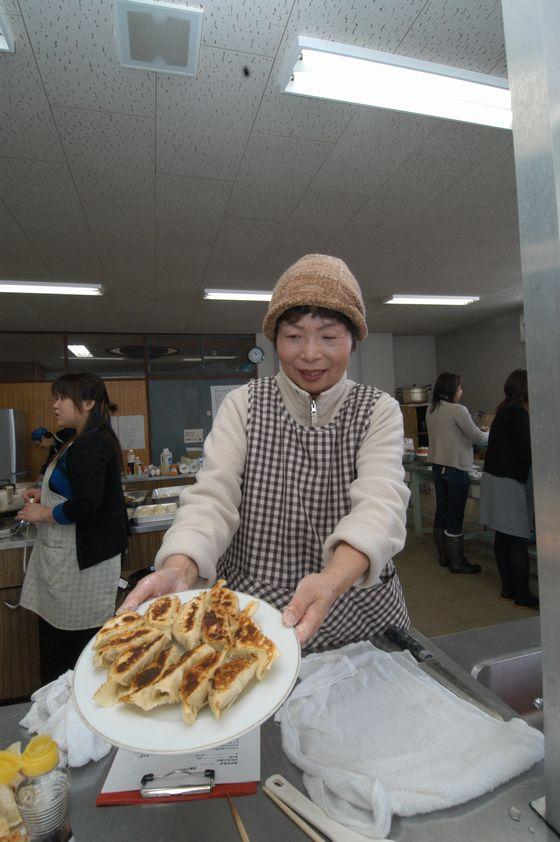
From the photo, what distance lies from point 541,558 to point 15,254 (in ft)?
15.6

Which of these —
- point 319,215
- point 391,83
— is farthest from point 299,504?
point 319,215

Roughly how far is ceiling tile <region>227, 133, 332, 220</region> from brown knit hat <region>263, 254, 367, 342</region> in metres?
1.91

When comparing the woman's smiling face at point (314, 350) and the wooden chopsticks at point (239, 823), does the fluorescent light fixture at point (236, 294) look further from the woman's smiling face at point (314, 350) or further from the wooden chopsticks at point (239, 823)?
the wooden chopsticks at point (239, 823)

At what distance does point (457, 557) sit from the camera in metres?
4.19

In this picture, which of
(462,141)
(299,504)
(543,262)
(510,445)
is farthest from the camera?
(510,445)

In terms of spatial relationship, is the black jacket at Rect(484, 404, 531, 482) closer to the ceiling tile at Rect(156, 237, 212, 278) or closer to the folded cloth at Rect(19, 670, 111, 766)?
the ceiling tile at Rect(156, 237, 212, 278)

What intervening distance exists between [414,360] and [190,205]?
270 inches

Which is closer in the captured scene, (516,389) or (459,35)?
(459,35)

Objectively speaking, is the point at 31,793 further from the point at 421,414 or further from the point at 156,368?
the point at 421,414

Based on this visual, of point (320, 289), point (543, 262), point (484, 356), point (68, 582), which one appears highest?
point (484, 356)

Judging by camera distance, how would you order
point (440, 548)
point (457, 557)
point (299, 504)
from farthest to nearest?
point (440, 548) → point (457, 557) → point (299, 504)

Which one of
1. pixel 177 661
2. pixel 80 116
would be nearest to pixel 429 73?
pixel 80 116

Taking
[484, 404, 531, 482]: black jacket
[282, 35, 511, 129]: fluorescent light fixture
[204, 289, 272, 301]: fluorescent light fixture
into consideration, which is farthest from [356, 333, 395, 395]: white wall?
[282, 35, 511, 129]: fluorescent light fixture

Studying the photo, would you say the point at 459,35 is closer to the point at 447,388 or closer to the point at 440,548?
the point at 447,388
